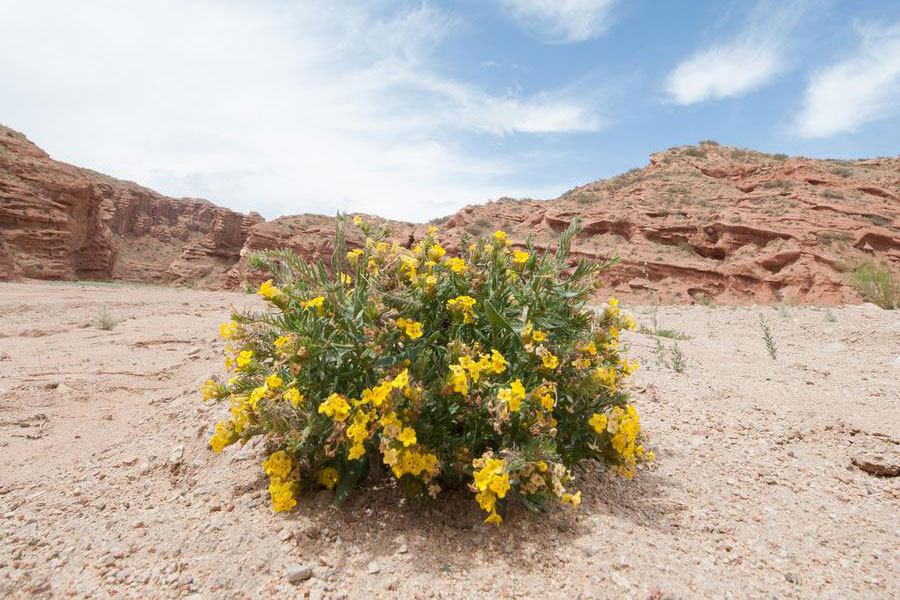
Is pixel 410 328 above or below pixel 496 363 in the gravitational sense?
above

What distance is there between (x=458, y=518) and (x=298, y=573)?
0.69m

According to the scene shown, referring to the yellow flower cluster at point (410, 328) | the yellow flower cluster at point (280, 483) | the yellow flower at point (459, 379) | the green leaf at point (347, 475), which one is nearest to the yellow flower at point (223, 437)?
the yellow flower cluster at point (280, 483)

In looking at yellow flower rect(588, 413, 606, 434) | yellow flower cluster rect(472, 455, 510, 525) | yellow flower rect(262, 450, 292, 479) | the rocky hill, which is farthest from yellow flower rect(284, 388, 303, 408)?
the rocky hill

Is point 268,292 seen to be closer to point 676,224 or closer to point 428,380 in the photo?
point 428,380

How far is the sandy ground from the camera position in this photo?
5.71ft

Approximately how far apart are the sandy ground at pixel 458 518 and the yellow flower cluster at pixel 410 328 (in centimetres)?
81

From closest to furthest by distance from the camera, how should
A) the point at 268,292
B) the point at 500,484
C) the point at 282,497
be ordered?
the point at 500,484, the point at 282,497, the point at 268,292

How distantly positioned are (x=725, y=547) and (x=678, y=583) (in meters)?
0.42

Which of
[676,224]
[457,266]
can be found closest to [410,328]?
[457,266]

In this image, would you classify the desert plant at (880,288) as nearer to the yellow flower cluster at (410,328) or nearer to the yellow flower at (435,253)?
the yellow flower at (435,253)

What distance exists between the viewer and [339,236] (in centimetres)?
217

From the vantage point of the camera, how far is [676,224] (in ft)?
69.1

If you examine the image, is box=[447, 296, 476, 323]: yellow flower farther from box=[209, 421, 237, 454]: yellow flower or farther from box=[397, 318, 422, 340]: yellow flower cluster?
box=[209, 421, 237, 454]: yellow flower

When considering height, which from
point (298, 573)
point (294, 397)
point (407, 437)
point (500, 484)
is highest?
point (294, 397)
